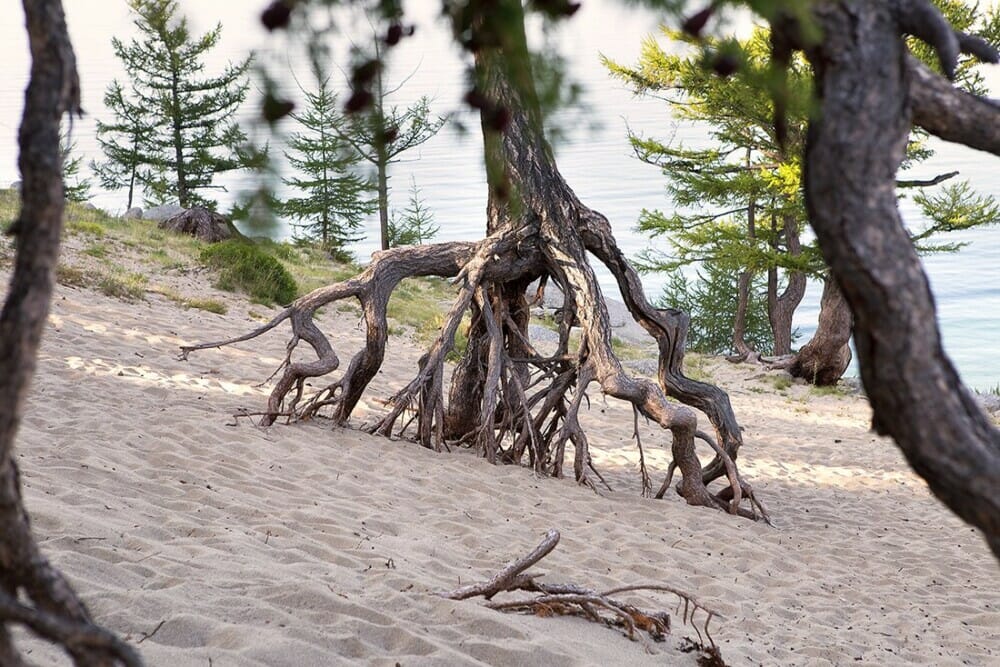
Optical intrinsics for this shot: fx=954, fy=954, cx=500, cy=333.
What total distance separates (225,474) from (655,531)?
3095mm

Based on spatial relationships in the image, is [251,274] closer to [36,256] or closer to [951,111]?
[36,256]

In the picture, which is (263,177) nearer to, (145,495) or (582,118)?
(582,118)

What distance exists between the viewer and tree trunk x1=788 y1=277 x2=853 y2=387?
18.7m

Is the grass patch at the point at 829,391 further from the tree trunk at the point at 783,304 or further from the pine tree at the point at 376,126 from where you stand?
the pine tree at the point at 376,126

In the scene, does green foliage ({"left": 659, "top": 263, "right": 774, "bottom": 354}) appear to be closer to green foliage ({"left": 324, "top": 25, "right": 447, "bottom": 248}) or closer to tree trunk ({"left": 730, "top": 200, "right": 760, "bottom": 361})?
tree trunk ({"left": 730, "top": 200, "right": 760, "bottom": 361})

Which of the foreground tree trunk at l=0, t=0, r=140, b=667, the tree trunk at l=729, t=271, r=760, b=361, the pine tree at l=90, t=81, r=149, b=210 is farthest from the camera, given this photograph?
the pine tree at l=90, t=81, r=149, b=210

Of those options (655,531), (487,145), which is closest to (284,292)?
(655,531)

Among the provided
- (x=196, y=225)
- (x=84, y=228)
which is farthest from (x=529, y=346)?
(x=196, y=225)

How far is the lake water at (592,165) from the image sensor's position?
1.92 metres

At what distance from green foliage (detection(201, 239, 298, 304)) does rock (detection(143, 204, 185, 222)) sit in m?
8.05

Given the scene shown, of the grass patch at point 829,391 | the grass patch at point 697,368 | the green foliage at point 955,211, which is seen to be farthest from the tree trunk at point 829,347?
the green foliage at point 955,211

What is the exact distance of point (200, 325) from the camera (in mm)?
13055

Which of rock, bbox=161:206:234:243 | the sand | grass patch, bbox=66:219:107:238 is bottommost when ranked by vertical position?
the sand

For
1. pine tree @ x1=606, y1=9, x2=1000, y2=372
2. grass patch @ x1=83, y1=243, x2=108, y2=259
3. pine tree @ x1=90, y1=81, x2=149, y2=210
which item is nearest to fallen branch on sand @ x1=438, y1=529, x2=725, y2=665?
grass patch @ x1=83, y1=243, x2=108, y2=259
